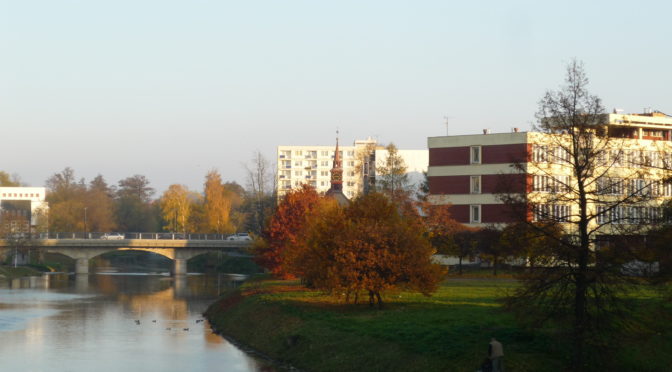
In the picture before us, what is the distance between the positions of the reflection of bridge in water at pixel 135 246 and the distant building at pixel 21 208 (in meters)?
12.3

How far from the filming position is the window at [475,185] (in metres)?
90.9

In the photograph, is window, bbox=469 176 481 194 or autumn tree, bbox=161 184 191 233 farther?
autumn tree, bbox=161 184 191 233

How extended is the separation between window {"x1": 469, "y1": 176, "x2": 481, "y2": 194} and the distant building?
78.3 metres

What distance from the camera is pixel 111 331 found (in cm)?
5762

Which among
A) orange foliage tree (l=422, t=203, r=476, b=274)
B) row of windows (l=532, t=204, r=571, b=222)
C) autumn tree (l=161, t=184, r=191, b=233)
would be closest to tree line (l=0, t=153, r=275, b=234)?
autumn tree (l=161, t=184, r=191, b=233)

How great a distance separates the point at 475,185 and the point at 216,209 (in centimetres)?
6534

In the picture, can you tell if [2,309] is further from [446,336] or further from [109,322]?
[446,336]

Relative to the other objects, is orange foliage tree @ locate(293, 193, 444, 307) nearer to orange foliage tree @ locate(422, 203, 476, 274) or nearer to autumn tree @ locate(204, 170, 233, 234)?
orange foliage tree @ locate(422, 203, 476, 274)

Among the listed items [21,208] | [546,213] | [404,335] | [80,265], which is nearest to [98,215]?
[21,208]

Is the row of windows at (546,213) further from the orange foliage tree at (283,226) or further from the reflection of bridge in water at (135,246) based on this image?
the reflection of bridge in water at (135,246)

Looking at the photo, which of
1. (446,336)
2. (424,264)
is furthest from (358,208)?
(446,336)

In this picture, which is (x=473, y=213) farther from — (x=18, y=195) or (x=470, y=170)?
(x=18, y=195)

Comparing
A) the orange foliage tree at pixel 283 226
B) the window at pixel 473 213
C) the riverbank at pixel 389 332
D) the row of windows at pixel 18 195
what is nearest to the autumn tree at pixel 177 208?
the row of windows at pixel 18 195

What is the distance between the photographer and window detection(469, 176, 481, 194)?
90.9m
